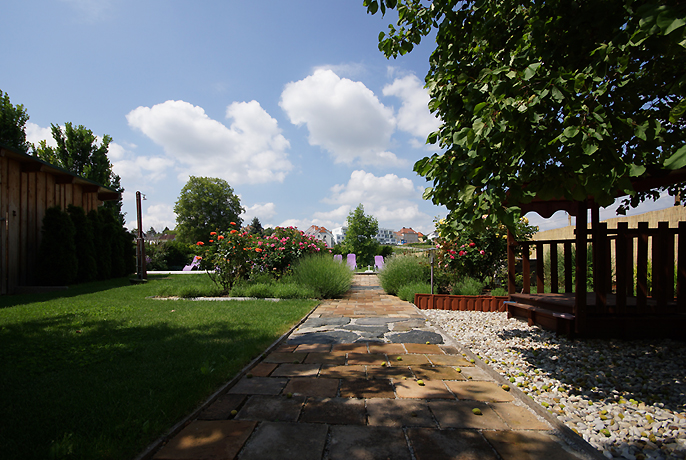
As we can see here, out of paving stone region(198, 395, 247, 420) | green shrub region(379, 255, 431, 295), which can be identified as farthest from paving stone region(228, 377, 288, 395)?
green shrub region(379, 255, 431, 295)

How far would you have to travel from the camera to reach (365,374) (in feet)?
9.43

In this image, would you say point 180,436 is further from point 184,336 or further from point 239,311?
point 239,311

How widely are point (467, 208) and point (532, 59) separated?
3.78ft

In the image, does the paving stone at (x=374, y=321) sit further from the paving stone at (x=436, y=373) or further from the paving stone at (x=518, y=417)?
the paving stone at (x=518, y=417)

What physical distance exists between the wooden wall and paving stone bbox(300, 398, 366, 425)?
10.7m

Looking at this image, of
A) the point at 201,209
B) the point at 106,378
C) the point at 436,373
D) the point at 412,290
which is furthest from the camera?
the point at 201,209

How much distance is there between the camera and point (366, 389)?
2.54 metres

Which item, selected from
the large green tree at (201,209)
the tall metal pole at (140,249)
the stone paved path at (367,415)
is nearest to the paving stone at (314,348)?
the stone paved path at (367,415)

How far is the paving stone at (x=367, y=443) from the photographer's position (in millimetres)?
1694

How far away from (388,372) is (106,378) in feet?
7.40

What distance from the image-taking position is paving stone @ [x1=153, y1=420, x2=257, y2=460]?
5.52ft

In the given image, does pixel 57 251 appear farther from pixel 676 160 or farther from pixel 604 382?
pixel 676 160

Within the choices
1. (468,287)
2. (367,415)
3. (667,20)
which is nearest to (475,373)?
(367,415)

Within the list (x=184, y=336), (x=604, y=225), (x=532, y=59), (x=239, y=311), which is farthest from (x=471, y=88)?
(x=239, y=311)
